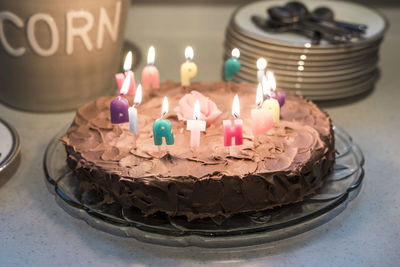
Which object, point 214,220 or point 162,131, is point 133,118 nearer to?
point 162,131

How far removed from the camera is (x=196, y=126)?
1342 millimetres

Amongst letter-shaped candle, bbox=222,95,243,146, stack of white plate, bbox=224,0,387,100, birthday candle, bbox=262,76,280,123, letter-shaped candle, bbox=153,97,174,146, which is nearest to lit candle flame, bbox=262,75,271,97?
birthday candle, bbox=262,76,280,123

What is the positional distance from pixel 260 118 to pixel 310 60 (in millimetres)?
488

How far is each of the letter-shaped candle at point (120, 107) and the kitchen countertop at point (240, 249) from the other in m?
0.27

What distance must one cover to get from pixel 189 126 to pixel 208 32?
1.15 m

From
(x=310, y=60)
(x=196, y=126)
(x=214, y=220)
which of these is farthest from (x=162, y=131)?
(x=310, y=60)

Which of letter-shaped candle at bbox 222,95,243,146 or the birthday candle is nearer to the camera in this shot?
letter-shaped candle at bbox 222,95,243,146

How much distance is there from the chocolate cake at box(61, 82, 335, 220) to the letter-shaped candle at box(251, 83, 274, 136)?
29 millimetres

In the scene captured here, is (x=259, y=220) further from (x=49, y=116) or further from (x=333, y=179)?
(x=49, y=116)

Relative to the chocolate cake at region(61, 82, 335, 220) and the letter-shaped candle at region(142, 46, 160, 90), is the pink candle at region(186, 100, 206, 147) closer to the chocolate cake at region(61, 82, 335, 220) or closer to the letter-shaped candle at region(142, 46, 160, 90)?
the chocolate cake at region(61, 82, 335, 220)

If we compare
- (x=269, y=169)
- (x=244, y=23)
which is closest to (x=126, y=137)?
(x=269, y=169)

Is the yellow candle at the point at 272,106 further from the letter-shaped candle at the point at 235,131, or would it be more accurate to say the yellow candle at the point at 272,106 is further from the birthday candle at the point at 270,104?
the letter-shaped candle at the point at 235,131

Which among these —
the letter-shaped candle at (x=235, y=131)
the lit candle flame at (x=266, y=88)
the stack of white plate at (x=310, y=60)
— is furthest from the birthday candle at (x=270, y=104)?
the stack of white plate at (x=310, y=60)

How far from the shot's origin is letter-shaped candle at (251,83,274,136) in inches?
54.1
